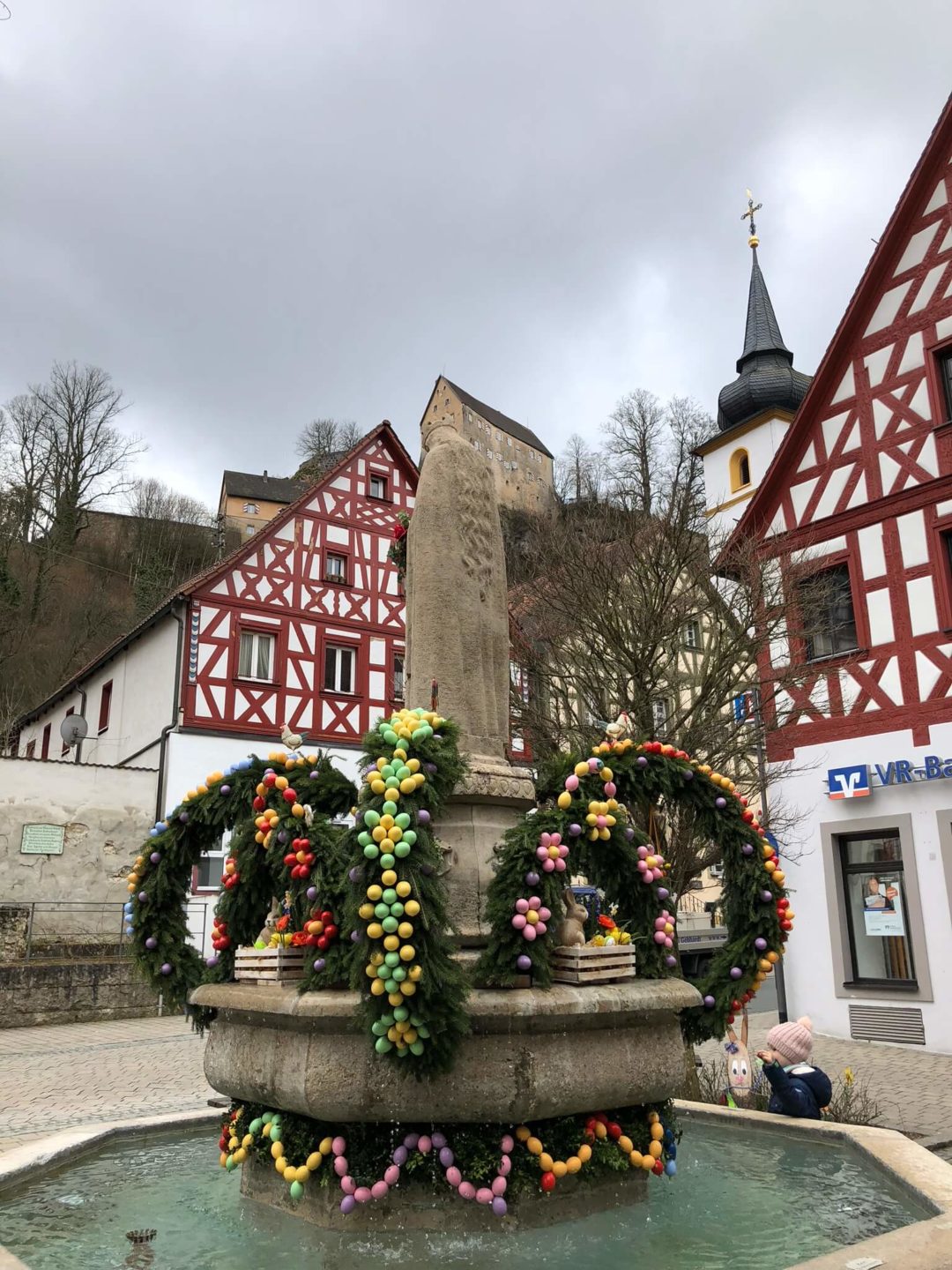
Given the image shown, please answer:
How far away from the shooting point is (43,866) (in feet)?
62.0

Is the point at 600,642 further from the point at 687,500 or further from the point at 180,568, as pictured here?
the point at 180,568

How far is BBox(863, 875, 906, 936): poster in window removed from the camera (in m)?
13.8

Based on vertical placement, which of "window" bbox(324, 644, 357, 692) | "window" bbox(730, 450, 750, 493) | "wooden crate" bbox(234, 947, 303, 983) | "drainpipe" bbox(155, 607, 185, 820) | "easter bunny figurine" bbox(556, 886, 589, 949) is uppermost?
"window" bbox(730, 450, 750, 493)

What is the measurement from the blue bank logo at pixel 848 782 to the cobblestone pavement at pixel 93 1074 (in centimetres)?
896

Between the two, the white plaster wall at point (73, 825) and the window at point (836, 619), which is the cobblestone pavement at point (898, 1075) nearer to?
the window at point (836, 619)

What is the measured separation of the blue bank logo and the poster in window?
3.89ft

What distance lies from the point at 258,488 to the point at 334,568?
169 feet

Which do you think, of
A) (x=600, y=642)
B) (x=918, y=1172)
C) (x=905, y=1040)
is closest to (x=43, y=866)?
(x=600, y=642)

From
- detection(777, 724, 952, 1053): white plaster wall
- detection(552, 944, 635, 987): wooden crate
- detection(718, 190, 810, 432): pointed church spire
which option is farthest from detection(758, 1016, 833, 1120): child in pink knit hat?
detection(718, 190, 810, 432): pointed church spire

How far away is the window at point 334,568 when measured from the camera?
2434cm

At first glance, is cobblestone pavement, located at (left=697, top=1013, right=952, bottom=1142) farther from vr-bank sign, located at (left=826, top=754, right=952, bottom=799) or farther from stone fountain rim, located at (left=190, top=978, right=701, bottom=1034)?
stone fountain rim, located at (left=190, top=978, right=701, bottom=1034)

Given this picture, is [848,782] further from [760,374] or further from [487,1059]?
[760,374]

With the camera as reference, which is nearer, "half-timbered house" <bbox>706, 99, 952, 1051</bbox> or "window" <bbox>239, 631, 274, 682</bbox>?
"half-timbered house" <bbox>706, 99, 952, 1051</bbox>

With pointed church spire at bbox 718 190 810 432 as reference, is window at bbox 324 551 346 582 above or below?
below
